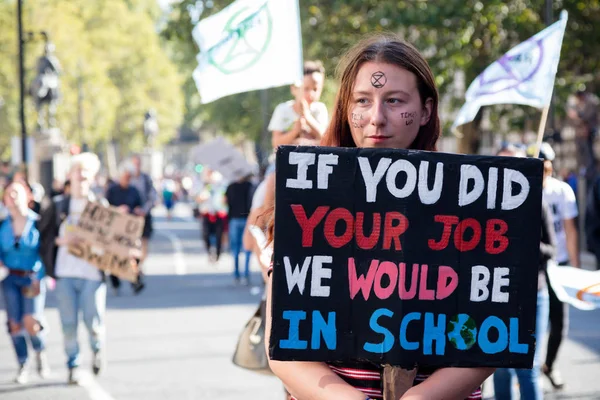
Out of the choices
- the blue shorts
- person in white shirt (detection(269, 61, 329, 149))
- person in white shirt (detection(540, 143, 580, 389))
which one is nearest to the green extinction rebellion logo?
person in white shirt (detection(269, 61, 329, 149))

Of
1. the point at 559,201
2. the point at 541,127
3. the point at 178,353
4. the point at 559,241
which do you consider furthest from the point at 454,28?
the point at 541,127

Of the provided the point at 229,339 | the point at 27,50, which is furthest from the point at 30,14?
the point at 229,339

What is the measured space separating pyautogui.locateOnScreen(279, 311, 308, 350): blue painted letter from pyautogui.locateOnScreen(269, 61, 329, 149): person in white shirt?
9.64 feet

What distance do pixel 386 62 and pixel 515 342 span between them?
78 centimetres

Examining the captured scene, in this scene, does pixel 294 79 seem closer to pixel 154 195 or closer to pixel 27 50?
pixel 154 195

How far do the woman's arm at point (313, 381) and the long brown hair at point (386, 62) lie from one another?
0.56 meters

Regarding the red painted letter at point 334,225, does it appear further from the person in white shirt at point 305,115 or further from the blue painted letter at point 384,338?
the person in white shirt at point 305,115

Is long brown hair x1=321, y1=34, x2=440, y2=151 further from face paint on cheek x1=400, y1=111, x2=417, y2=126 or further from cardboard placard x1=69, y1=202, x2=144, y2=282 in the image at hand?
cardboard placard x1=69, y1=202, x2=144, y2=282

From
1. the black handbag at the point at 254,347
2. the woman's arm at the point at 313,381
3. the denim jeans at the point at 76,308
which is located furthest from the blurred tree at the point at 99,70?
the woman's arm at the point at 313,381

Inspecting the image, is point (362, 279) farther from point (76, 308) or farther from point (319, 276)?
point (76, 308)

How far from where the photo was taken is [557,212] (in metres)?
8.73

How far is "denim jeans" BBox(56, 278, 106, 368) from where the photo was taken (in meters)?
9.25

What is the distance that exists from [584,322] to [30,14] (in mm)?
35520

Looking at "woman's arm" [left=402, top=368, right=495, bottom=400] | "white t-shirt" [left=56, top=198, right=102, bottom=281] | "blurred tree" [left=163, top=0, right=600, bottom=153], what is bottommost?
"white t-shirt" [left=56, top=198, right=102, bottom=281]
